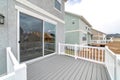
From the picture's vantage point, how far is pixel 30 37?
5.16 metres

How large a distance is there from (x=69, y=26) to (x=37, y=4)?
1114 centimetres

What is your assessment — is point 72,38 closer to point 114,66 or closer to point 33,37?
point 33,37

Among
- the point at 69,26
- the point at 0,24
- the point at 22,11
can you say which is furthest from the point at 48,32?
the point at 69,26

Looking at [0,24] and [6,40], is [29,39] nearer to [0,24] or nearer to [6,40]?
[6,40]

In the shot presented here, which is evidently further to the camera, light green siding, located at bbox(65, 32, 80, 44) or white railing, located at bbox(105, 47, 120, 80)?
light green siding, located at bbox(65, 32, 80, 44)

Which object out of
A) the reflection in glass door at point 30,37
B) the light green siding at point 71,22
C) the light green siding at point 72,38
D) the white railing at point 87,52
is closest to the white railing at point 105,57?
the white railing at point 87,52

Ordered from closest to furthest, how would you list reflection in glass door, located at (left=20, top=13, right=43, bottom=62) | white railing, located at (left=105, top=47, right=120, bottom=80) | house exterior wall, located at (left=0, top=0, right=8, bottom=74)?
white railing, located at (left=105, top=47, right=120, bottom=80)
house exterior wall, located at (left=0, top=0, right=8, bottom=74)
reflection in glass door, located at (left=20, top=13, right=43, bottom=62)

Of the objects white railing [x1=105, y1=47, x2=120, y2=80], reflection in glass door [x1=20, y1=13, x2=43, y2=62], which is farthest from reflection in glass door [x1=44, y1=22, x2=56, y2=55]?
white railing [x1=105, y1=47, x2=120, y2=80]

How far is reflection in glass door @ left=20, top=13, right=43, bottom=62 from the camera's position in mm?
4616

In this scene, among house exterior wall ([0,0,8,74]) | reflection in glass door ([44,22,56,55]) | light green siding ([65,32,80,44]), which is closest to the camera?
house exterior wall ([0,0,8,74])

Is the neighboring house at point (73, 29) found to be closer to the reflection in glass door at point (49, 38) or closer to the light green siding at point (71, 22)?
the light green siding at point (71, 22)

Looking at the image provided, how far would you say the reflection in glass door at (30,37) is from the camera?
182 inches

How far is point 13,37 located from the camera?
156 inches

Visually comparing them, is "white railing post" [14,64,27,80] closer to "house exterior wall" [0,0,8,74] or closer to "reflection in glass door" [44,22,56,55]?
"house exterior wall" [0,0,8,74]
